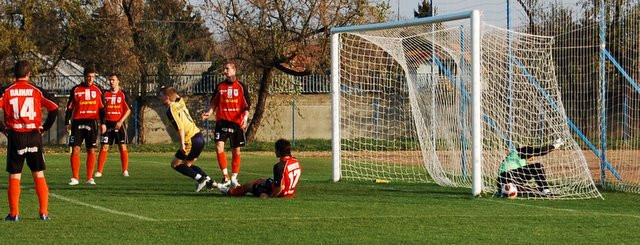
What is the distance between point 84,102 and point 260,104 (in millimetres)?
20751

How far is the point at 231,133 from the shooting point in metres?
17.0

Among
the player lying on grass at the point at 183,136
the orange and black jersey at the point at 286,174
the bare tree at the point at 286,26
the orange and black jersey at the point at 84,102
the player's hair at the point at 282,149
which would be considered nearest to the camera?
the orange and black jersey at the point at 286,174

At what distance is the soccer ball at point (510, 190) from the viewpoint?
15062mm

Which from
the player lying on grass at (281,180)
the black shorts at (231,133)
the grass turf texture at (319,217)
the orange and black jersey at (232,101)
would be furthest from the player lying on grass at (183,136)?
the player lying on grass at (281,180)

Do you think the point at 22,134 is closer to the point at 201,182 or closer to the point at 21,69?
the point at 21,69

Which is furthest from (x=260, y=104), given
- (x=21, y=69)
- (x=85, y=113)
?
(x=21, y=69)

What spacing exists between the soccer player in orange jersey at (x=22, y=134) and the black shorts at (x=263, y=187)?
3.81 m

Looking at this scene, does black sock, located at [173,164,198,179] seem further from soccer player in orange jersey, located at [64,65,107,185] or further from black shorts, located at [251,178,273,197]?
soccer player in orange jersey, located at [64,65,107,185]

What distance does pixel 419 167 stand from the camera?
22.3 metres

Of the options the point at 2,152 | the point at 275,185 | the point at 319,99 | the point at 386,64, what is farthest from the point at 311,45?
the point at 275,185

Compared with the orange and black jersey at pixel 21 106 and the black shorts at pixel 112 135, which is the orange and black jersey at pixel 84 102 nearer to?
the black shorts at pixel 112 135

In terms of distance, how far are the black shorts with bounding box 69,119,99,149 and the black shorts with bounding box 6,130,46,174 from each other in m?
6.65

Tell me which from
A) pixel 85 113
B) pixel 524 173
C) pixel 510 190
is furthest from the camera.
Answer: pixel 85 113

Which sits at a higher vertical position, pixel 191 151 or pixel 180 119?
pixel 180 119
